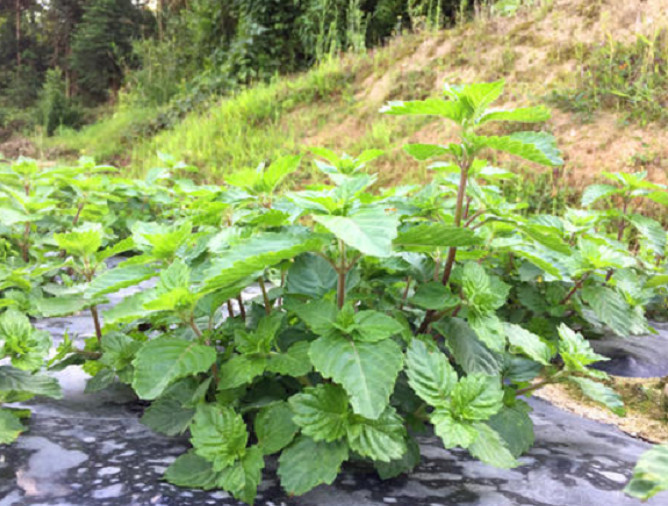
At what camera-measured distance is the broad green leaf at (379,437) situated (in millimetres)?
1084

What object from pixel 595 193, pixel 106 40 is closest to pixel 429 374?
pixel 595 193

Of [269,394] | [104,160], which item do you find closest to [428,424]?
[269,394]

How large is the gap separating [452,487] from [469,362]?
0.29 metres

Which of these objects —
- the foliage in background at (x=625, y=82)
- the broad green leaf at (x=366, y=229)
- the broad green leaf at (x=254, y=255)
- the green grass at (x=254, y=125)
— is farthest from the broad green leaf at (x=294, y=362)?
the green grass at (x=254, y=125)

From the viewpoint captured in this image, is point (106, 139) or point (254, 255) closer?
point (254, 255)

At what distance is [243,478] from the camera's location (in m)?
1.10

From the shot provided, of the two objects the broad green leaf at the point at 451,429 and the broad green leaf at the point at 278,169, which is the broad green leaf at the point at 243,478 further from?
the broad green leaf at the point at 278,169

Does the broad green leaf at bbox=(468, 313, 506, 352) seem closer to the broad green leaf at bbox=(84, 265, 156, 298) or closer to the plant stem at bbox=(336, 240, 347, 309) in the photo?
the plant stem at bbox=(336, 240, 347, 309)

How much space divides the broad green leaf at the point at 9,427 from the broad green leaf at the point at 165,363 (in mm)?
335

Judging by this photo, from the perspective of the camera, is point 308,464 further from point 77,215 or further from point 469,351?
point 77,215

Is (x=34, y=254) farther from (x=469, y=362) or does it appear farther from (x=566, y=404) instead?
(x=566, y=404)

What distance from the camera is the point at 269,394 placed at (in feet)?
4.50

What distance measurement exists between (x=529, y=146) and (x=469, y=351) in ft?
1.71

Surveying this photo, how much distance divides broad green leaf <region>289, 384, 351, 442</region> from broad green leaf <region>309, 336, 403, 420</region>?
0.11 m
